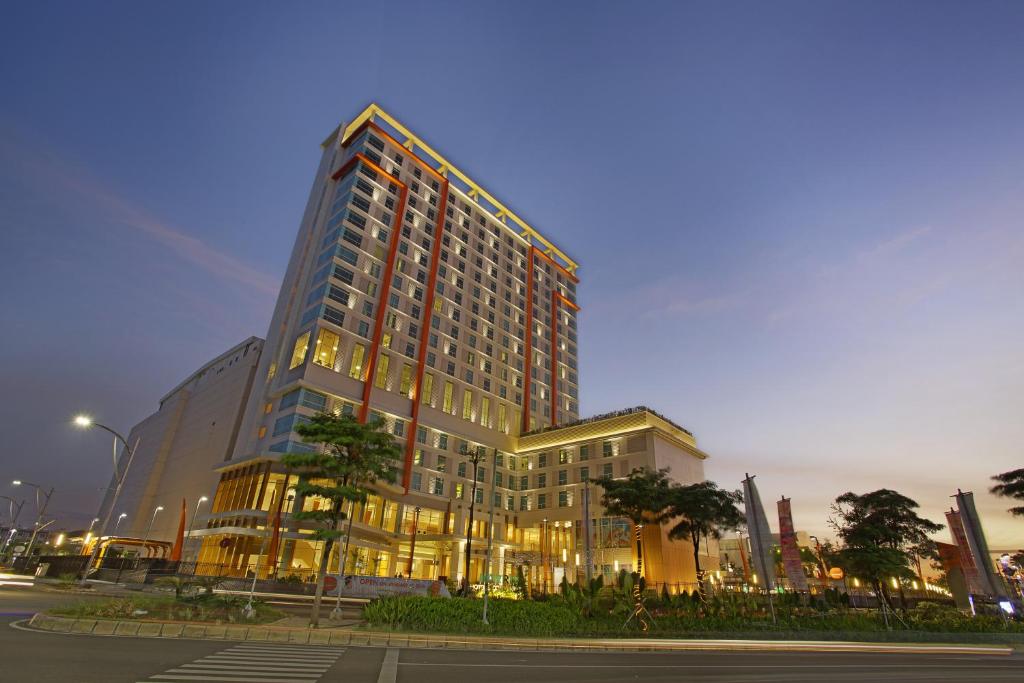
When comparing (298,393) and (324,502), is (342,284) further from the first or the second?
(324,502)

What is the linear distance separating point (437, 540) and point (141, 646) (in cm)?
5281

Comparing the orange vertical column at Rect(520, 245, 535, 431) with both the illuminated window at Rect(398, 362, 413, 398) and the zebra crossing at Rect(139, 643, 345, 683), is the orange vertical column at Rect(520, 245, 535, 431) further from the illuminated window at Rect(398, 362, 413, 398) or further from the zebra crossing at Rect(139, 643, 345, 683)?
the zebra crossing at Rect(139, 643, 345, 683)

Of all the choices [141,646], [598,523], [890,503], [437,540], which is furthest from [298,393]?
[890,503]

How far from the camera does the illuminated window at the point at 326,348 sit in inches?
2420

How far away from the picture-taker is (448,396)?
75.6 meters

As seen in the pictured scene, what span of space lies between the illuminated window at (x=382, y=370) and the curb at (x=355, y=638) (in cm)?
4895

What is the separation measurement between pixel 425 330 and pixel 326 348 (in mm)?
15270

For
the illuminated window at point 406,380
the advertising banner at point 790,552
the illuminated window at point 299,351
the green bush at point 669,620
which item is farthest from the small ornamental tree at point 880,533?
the illuminated window at point 299,351

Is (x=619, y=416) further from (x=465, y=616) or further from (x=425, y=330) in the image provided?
(x=465, y=616)

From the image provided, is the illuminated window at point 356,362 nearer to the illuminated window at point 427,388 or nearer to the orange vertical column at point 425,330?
→ the orange vertical column at point 425,330

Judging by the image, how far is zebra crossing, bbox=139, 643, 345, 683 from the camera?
1112 centimetres

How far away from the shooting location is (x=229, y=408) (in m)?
84.8

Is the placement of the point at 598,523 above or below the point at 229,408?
below

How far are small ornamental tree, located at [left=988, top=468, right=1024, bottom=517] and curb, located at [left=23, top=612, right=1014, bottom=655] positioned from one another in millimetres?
27111
